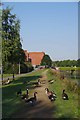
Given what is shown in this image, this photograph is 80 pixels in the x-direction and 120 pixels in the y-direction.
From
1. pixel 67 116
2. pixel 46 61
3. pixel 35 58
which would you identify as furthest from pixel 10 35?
pixel 35 58

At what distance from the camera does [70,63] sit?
4717 inches

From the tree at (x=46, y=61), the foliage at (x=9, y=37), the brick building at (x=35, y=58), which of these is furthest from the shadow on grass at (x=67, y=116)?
the brick building at (x=35, y=58)

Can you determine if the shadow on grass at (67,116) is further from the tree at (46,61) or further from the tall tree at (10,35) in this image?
the tree at (46,61)

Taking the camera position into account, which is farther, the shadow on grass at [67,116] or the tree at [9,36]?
the tree at [9,36]

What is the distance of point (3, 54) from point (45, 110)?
1417 cm

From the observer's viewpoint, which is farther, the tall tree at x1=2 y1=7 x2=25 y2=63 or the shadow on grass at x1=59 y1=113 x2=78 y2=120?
the tall tree at x1=2 y1=7 x2=25 y2=63

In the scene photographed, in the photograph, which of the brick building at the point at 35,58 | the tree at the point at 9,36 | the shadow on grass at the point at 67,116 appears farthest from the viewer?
the brick building at the point at 35,58

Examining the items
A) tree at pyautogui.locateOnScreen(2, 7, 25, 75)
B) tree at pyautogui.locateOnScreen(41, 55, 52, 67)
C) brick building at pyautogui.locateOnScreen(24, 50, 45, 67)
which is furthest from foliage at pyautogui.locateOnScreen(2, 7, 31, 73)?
brick building at pyautogui.locateOnScreen(24, 50, 45, 67)

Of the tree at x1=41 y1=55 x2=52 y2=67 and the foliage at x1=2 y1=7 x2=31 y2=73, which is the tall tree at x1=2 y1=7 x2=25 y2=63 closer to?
the foliage at x1=2 y1=7 x2=31 y2=73

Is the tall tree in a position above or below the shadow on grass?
above

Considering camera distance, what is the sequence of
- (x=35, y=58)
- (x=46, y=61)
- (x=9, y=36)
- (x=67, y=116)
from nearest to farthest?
(x=67, y=116) < (x=9, y=36) < (x=46, y=61) < (x=35, y=58)

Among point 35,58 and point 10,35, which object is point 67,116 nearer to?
point 10,35

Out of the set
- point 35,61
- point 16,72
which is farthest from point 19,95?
point 35,61

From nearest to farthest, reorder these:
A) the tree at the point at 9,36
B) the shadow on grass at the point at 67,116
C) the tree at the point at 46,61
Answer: the shadow on grass at the point at 67,116 → the tree at the point at 9,36 → the tree at the point at 46,61
